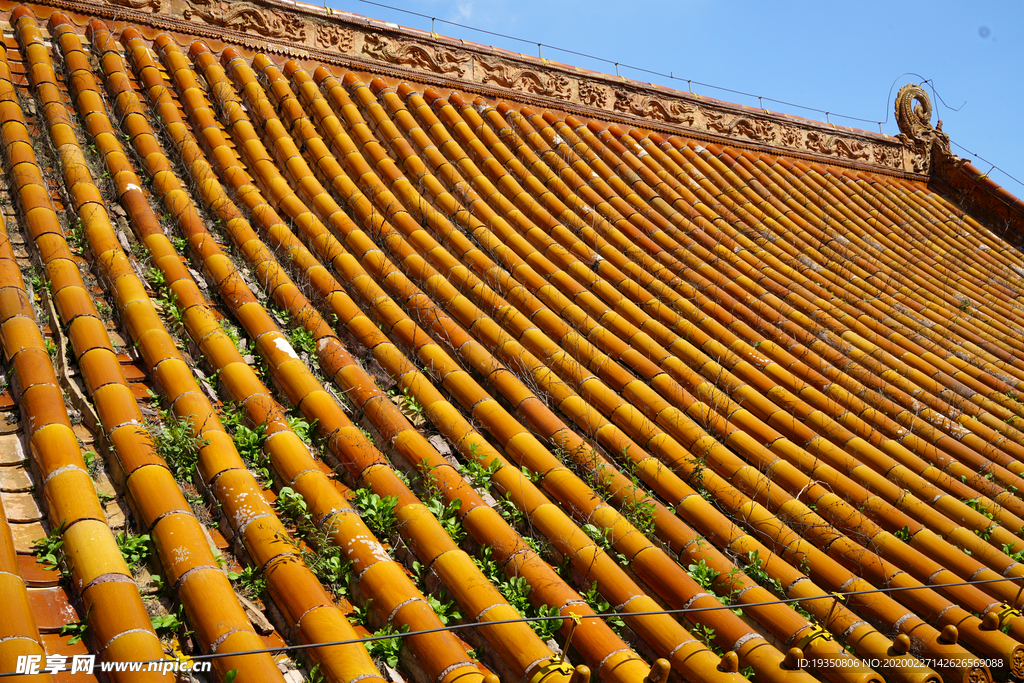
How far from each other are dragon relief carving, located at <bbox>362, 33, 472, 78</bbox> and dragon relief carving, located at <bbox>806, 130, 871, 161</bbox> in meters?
4.76

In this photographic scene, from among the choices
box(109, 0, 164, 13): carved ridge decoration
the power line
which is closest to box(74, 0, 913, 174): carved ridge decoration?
box(109, 0, 164, 13): carved ridge decoration

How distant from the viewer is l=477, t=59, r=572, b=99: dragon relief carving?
6281 millimetres

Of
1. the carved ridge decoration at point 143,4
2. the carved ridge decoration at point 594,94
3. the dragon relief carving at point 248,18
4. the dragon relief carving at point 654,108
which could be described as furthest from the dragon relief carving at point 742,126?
the carved ridge decoration at point 143,4

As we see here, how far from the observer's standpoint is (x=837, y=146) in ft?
27.7

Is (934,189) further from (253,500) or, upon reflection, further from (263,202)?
(253,500)

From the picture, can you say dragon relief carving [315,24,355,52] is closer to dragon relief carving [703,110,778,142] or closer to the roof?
the roof

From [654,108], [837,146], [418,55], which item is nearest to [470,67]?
[418,55]

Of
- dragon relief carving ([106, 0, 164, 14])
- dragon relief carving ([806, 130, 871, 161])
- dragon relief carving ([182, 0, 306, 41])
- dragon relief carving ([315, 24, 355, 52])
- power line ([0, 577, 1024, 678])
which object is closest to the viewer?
power line ([0, 577, 1024, 678])

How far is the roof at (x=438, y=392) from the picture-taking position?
7.41 feet

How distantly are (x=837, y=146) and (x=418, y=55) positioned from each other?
5.72 m

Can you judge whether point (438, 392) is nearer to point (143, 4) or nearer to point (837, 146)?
point (143, 4)

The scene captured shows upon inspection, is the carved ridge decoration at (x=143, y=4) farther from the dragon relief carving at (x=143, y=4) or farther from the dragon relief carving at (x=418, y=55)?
the dragon relief carving at (x=418, y=55)

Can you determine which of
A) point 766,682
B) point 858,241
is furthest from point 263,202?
point 858,241

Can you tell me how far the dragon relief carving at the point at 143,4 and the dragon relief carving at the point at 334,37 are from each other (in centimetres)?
121
